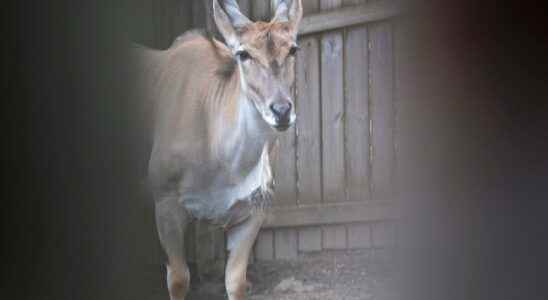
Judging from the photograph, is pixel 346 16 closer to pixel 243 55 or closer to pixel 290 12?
pixel 290 12

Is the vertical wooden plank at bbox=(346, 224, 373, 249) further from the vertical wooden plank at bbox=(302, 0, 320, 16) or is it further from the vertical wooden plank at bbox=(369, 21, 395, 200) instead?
the vertical wooden plank at bbox=(302, 0, 320, 16)

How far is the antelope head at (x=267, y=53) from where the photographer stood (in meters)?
2.45

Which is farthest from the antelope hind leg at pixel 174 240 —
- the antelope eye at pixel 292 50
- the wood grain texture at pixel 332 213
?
the antelope eye at pixel 292 50

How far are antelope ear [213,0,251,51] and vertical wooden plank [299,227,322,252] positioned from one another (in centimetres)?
60

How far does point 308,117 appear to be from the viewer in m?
2.70

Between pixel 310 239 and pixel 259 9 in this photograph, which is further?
pixel 259 9

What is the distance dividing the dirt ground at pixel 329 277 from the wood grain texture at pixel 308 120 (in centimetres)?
20

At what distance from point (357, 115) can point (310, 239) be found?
40cm

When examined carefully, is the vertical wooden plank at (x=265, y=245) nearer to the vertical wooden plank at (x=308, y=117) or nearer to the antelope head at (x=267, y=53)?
the vertical wooden plank at (x=308, y=117)

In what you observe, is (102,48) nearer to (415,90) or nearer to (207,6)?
(207,6)

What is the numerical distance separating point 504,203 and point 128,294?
118 centimetres

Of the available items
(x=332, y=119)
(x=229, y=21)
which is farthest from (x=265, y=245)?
(x=229, y=21)

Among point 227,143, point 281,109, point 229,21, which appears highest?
point 229,21

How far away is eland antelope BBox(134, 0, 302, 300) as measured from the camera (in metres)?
2.57
